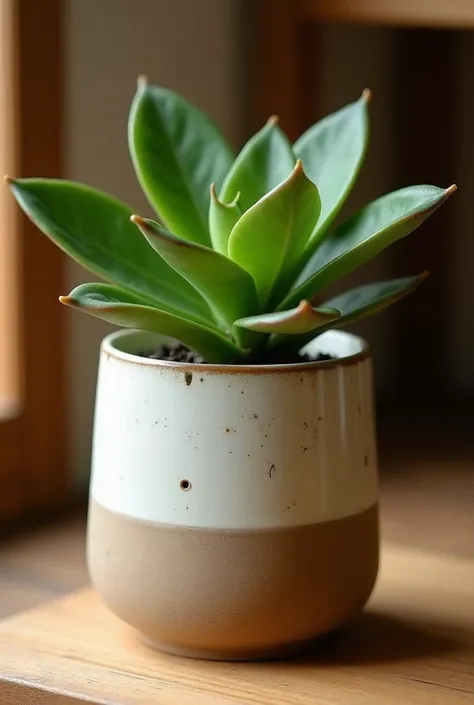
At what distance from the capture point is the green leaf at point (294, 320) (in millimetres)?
471

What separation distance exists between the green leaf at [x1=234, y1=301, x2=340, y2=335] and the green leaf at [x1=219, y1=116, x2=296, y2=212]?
0.29 ft

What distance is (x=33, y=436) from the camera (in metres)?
0.85

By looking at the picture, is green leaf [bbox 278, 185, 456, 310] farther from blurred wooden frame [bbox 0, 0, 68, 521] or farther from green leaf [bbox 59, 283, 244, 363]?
blurred wooden frame [bbox 0, 0, 68, 521]

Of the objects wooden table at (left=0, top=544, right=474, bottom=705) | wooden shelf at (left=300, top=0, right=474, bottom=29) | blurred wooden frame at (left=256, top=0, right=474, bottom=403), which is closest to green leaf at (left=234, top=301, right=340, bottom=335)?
wooden table at (left=0, top=544, right=474, bottom=705)

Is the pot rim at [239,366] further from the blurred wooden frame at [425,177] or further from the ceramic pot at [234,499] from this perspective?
the blurred wooden frame at [425,177]

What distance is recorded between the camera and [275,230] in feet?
1.67

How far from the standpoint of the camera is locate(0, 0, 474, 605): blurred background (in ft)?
2.67

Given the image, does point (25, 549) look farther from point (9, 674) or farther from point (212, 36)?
point (212, 36)

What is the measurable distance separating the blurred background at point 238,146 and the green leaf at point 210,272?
0.86 ft

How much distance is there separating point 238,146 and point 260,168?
47 centimetres

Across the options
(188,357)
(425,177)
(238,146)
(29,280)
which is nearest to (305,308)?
(188,357)

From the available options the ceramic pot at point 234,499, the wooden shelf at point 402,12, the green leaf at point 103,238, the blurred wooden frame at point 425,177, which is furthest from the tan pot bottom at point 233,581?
the blurred wooden frame at point 425,177

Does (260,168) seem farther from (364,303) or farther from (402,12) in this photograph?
(402,12)

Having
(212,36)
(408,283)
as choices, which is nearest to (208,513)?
(408,283)
